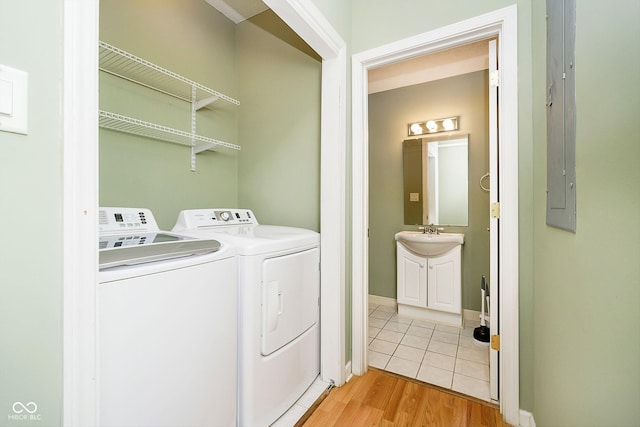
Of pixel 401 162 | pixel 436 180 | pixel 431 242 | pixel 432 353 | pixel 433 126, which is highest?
pixel 433 126

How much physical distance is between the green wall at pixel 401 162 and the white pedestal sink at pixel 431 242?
25cm

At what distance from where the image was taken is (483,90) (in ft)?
8.80

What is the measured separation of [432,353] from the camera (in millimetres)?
2139

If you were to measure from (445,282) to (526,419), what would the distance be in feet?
4.47

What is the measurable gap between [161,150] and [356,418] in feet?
6.81

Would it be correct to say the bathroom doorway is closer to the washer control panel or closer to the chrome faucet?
the chrome faucet

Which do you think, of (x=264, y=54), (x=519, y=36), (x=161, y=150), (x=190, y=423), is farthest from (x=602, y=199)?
(x=264, y=54)

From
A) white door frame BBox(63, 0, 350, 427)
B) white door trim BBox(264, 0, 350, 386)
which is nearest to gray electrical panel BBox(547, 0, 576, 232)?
white door trim BBox(264, 0, 350, 386)

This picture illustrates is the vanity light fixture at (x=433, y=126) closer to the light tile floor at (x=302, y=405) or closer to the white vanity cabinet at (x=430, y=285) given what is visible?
the white vanity cabinet at (x=430, y=285)

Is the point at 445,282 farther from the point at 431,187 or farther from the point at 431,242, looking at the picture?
the point at 431,187

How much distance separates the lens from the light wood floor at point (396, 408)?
1420 millimetres

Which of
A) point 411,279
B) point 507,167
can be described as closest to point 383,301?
point 411,279

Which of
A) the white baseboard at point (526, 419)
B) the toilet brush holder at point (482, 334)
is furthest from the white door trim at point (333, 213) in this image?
the toilet brush holder at point (482, 334)

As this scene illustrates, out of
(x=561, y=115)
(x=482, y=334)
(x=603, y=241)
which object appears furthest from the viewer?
(x=482, y=334)
